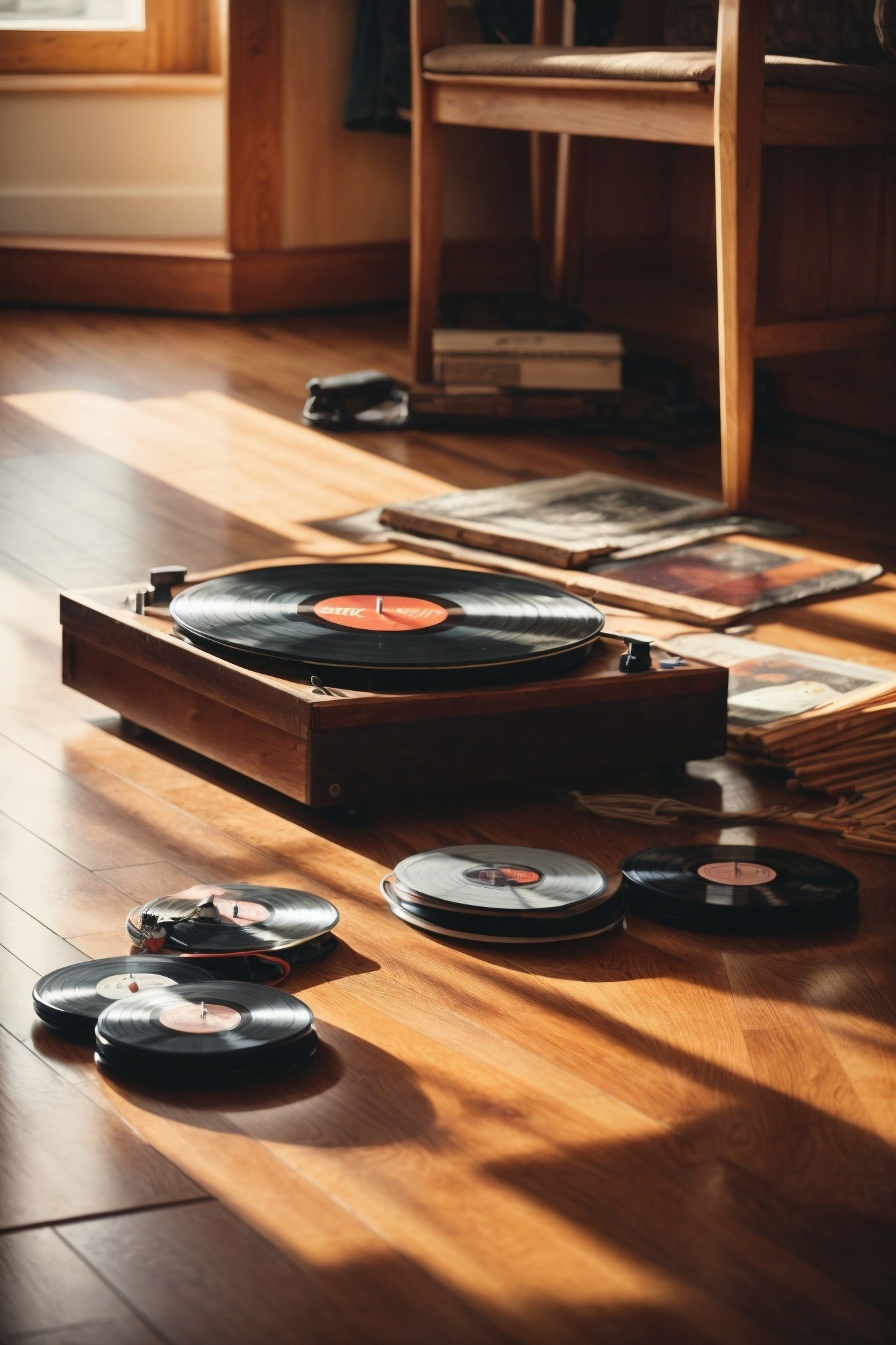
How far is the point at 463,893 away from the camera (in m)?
1.53

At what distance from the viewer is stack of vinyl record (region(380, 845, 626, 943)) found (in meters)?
1.50

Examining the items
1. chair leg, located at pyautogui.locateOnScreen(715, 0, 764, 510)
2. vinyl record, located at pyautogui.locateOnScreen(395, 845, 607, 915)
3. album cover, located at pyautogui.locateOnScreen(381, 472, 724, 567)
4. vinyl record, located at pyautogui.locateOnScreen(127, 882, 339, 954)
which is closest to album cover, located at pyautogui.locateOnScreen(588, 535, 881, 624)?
album cover, located at pyautogui.locateOnScreen(381, 472, 724, 567)

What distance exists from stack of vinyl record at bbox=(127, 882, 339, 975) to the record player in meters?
0.24

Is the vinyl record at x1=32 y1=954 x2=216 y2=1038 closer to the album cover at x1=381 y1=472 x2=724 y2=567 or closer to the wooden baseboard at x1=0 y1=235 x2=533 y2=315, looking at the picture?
the album cover at x1=381 y1=472 x2=724 y2=567

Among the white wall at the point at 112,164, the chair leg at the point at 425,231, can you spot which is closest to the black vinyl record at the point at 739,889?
the chair leg at the point at 425,231

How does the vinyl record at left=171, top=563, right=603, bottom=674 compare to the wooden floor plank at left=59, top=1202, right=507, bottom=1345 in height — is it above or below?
above

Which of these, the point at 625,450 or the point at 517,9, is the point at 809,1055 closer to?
the point at 625,450

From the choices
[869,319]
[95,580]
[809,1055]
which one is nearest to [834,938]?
[809,1055]

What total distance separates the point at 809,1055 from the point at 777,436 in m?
2.47

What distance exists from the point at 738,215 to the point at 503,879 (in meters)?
1.59

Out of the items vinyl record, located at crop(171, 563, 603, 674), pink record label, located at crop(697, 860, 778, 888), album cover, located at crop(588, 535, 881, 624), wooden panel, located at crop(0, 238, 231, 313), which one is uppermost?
wooden panel, located at crop(0, 238, 231, 313)

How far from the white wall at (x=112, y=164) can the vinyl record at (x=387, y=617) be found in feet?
10.9

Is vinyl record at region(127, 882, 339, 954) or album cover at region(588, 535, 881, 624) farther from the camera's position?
album cover at region(588, 535, 881, 624)

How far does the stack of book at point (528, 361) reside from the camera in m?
3.58
